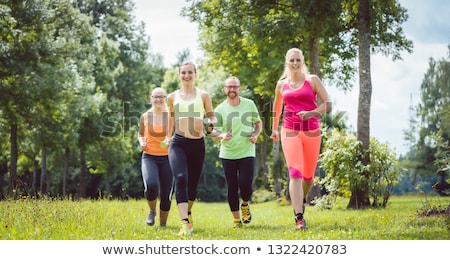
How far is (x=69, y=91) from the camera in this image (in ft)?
67.0

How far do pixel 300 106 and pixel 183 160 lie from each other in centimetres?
158

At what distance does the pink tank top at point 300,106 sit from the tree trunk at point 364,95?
5702 mm

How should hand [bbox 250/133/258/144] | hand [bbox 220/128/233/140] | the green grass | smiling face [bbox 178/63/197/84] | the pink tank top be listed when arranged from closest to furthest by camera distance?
the green grass → smiling face [bbox 178/63/197/84] → the pink tank top → hand [bbox 220/128/233/140] → hand [bbox 250/133/258/144]

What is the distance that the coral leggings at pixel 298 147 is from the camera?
6.82 meters

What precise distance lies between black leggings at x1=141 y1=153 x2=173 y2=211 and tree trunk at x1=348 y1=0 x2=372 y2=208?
5.80 m

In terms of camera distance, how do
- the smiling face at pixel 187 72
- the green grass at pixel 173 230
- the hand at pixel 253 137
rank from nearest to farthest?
the green grass at pixel 173 230 → the smiling face at pixel 187 72 → the hand at pixel 253 137

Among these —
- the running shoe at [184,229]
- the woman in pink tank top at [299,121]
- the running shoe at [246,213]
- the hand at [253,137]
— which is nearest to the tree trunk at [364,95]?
the running shoe at [246,213]

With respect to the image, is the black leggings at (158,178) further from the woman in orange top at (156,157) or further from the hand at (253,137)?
the hand at (253,137)

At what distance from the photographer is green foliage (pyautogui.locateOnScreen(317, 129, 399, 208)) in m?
12.3

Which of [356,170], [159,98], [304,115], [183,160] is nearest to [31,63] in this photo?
[356,170]

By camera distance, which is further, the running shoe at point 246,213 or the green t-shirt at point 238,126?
the running shoe at point 246,213

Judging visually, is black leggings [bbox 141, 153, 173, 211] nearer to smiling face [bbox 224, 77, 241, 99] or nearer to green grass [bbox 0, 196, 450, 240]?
green grass [bbox 0, 196, 450, 240]

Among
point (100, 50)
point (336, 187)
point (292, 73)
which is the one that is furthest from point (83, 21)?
point (292, 73)

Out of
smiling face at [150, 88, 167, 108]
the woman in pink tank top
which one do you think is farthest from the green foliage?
smiling face at [150, 88, 167, 108]
